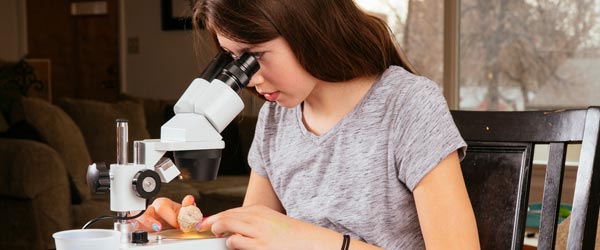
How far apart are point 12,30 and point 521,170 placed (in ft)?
22.2

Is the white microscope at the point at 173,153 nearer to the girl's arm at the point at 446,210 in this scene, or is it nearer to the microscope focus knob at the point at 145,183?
the microscope focus knob at the point at 145,183

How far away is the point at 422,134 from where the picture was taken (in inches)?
49.6

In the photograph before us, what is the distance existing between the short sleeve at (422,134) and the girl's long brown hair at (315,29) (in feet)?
0.28

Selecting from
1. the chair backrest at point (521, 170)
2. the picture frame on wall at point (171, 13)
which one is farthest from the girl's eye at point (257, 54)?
the picture frame on wall at point (171, 13)

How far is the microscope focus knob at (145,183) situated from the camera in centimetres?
99

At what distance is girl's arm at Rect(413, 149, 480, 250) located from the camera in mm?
1198

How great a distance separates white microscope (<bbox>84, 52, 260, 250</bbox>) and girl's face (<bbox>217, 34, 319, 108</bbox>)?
0.13 metres

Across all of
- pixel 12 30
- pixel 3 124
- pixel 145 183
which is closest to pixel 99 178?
pixel 145 183

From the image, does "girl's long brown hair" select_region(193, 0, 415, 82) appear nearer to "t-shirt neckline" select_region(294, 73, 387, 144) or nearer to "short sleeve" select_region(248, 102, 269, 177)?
"t-shirt neckline" select_region(294, 73, 387, 144)

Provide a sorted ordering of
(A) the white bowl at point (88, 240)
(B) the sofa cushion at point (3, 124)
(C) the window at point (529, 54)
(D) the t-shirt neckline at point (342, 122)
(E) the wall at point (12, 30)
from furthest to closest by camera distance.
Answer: (E) the wall at point (12, 30) → (B) the sofa cushion at point (3, 124) → (C) the window at point (529, 54) → (D) the t-shirt neckline at point (342, 122) → (A) the white bowl at point (88, 240)

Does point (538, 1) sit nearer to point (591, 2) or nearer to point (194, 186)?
point (591, 2)

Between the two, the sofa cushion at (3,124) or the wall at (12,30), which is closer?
the sofa cushion at (3,124)

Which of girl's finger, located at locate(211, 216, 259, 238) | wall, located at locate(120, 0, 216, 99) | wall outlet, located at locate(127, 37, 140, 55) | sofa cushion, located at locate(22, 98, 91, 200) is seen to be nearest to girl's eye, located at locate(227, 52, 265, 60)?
girl's finger, located at locate(211, 216, 259, 238)

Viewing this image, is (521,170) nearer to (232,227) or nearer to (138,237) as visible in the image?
(232,227)
